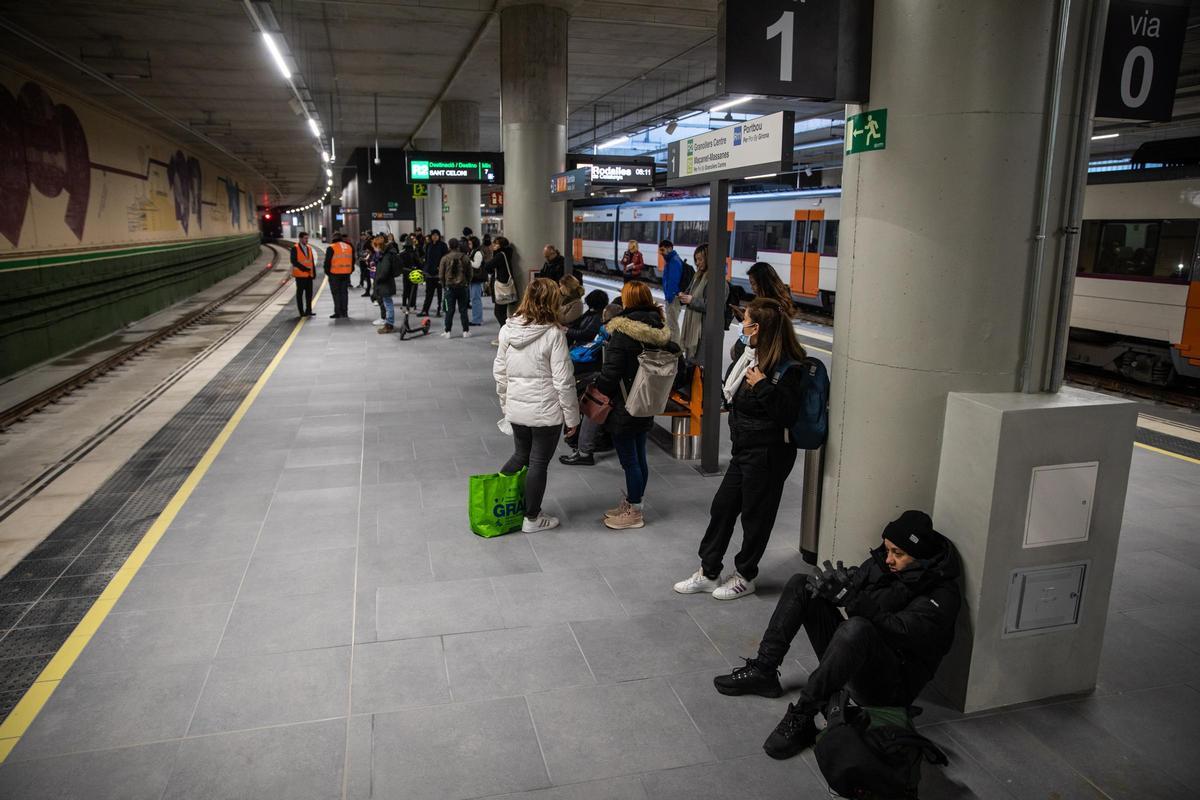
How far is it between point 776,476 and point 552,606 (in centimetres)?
150

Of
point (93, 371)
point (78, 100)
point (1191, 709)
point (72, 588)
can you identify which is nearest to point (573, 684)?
point (1191, 709)

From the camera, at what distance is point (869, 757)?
307cm

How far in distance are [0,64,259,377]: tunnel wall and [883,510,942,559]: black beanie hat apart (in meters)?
12.6

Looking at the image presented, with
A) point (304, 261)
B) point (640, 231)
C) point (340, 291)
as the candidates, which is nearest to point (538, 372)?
point (304, 261)

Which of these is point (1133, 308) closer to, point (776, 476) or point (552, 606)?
point (776, 476)

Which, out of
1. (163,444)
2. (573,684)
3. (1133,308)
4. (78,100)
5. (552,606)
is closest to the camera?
(573,684)

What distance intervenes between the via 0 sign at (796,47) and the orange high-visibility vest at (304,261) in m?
14.1

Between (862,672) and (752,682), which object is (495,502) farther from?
(862,672)

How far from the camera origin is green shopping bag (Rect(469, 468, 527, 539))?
228 inches

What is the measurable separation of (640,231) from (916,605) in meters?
26.7

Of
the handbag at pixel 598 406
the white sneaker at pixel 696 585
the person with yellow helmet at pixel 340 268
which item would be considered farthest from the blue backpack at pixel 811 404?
the person with yellow helmet at pixel 340 268

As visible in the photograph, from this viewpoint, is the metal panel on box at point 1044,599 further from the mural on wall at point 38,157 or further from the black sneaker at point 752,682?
the mural on wall at point 38,157

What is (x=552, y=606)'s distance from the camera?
4.75 meters

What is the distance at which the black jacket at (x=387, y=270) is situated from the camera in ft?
50.1
